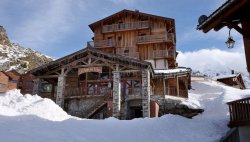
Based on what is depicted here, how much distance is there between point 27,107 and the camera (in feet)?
41.5

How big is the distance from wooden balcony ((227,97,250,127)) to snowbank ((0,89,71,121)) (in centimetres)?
890

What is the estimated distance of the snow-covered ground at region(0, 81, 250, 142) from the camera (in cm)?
864

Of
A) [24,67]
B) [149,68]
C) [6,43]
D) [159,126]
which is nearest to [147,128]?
[159,126]

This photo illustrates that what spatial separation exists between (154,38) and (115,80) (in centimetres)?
1268

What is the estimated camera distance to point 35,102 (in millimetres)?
13922

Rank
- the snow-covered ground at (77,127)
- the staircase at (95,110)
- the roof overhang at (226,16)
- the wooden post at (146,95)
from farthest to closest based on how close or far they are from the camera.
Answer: the staircase at (95,110), the wooden post at (146,95), the snow-covered ground at (77,127), the roof overhang at (226,16)

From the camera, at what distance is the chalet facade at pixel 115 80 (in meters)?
24.2

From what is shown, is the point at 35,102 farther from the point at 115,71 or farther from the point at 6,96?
the point at 115,71

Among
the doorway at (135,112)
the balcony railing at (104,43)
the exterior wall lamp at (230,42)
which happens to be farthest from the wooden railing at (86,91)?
the exterior wall lamp at (230,42)

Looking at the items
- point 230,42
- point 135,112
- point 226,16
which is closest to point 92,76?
point 135,112

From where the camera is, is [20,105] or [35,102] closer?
[20,105]

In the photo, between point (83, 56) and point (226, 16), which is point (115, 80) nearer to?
point (83, 56)

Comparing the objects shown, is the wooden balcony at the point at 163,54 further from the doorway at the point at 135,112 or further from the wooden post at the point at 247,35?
the wooden post at the point at 247,35

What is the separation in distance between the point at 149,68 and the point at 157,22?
13.5 m
